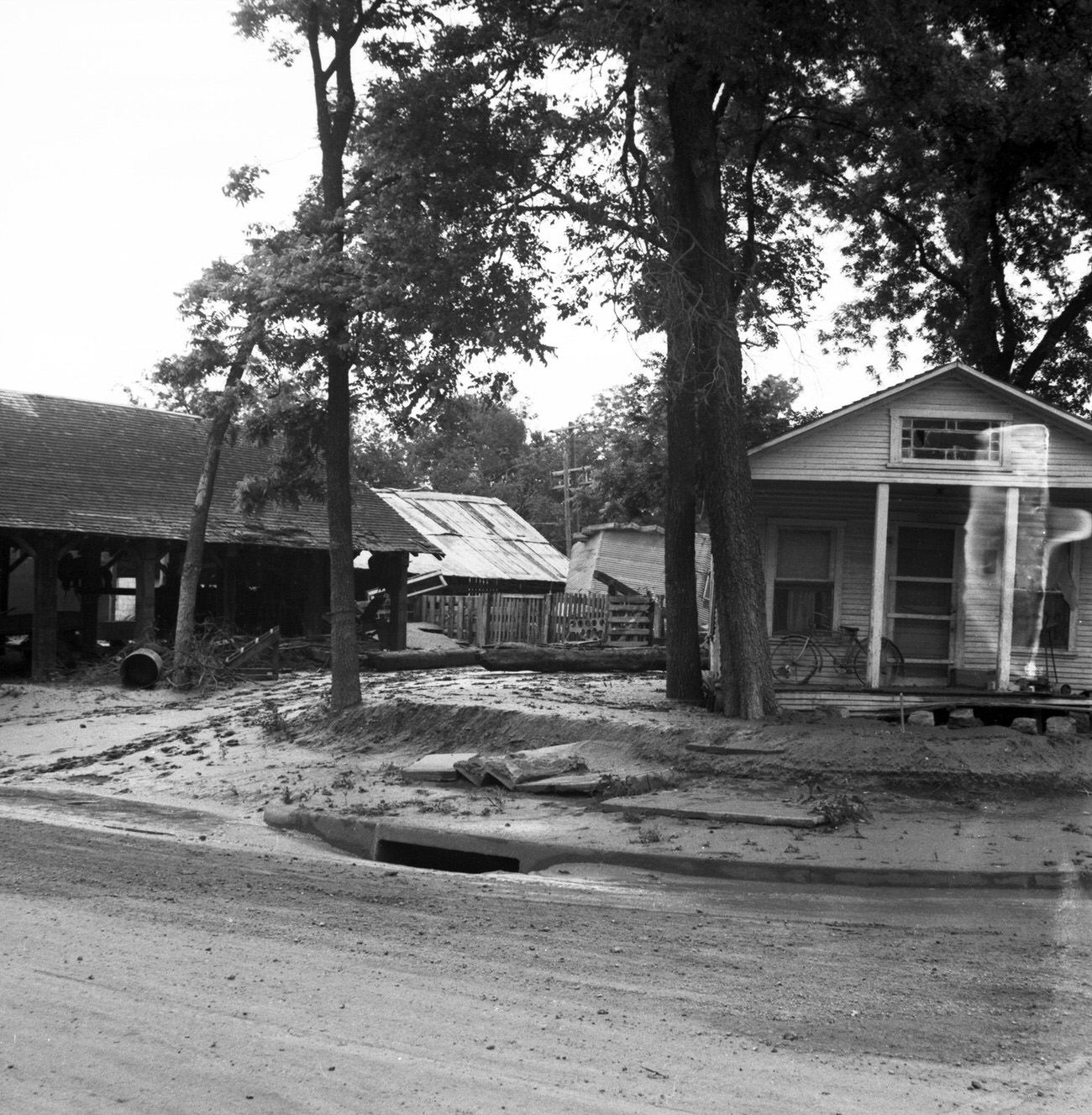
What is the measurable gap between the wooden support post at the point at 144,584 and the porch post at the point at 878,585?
15.7 meters

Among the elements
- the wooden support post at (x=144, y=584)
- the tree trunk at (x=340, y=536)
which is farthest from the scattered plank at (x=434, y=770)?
the wooden support post at (x=144, y=584)

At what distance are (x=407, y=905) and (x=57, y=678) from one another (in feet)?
61.5

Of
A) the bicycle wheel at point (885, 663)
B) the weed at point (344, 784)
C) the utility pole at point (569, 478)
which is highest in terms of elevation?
the utility pole at point (569, 478)

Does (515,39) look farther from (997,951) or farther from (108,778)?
(997,951)

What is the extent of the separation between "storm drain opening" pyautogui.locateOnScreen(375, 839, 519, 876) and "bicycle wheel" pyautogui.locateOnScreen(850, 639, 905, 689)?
869 centimetres

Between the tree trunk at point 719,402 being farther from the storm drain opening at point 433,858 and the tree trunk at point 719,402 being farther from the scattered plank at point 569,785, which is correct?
the storm drain opening at point 433,858

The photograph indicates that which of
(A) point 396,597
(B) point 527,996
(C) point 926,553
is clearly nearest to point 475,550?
(A) point 396,597

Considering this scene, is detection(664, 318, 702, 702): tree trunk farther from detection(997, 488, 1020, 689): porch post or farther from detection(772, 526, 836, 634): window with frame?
detection(997, 488, 1020, 689): porch post

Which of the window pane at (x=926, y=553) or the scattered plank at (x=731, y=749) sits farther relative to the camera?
the window pane at (x=926, y=553)

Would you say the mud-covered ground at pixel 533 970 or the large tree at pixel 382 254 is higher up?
the large tree at pixel 382 254

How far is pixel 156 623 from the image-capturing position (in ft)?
95.4

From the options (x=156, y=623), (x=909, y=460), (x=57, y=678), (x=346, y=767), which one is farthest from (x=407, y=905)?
(x=156, y=623)

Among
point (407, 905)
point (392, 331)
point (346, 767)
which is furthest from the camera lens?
point (392, 331)

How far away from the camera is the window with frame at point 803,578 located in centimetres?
1822
